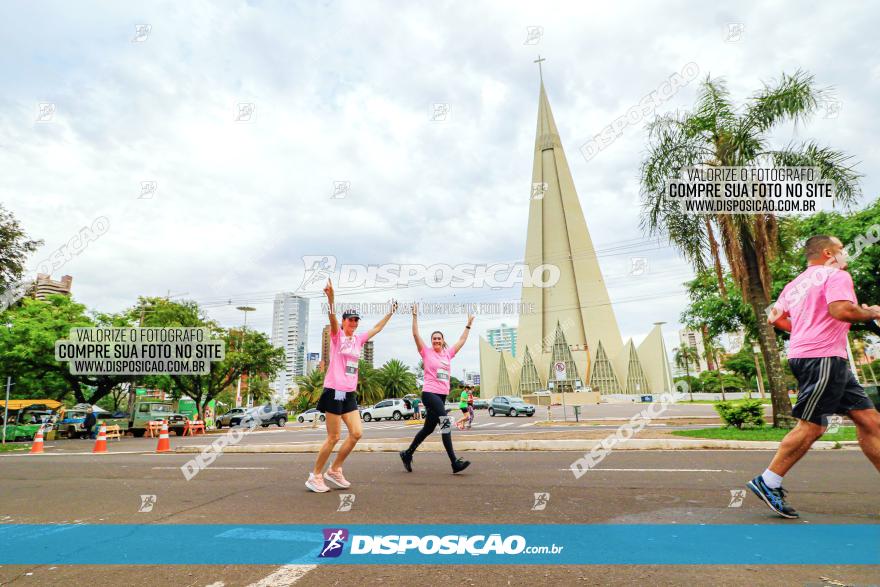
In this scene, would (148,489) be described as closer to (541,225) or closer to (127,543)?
(127,543)

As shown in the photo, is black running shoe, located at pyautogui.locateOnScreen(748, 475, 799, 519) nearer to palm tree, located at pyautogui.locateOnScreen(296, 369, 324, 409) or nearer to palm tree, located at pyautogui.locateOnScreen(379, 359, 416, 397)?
palm tree, located at pyautogui.locateOnScreen(296, 369, 324, 409)

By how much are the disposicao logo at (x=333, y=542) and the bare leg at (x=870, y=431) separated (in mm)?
3823

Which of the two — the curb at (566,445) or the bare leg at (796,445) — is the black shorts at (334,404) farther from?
the curb at (566,445)

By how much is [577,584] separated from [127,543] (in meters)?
3.19

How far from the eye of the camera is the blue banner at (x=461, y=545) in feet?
Answer: 9.76

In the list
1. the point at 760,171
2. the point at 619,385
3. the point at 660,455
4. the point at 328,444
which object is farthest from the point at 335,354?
the point at 619,385

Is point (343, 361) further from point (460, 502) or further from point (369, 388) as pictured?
point (369, 388)

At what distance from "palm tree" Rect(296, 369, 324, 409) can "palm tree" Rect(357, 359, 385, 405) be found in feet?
16.0

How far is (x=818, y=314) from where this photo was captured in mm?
3834

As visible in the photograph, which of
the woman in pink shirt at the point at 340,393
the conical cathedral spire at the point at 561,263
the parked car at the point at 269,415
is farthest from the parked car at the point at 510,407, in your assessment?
the conical cathedral spire at the point at 561,263

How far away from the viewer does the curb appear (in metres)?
9.02

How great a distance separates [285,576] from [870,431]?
13.7 feet

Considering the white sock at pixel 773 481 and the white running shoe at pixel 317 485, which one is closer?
the white sock at pixel 773 481

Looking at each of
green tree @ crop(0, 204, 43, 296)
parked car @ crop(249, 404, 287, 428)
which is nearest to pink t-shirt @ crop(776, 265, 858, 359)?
green tree @ crop(0, 204, 43, 296)
